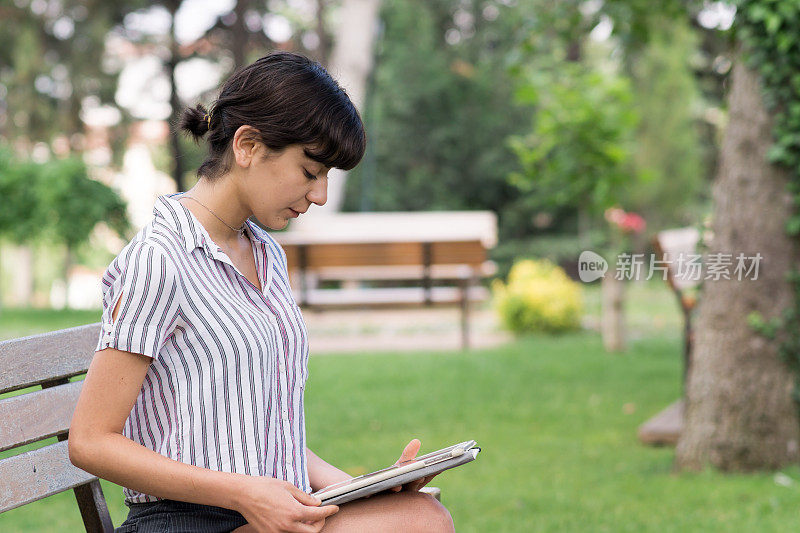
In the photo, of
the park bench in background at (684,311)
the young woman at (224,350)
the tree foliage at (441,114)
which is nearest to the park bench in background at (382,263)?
the park bench in background at (684,311)

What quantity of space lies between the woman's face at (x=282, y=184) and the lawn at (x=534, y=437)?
2437 millimetres

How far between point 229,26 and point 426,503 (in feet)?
55.7

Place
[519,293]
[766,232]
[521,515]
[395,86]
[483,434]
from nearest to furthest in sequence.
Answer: [521,515] → [766,232] → [483,434] → [519,293] → [395,86]

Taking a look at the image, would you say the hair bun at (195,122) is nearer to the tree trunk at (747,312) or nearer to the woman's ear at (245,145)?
the woman's ear at (245,145)

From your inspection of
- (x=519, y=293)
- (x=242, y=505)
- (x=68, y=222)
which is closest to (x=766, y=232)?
(x=242, y=505)

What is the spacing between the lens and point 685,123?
18453 mm

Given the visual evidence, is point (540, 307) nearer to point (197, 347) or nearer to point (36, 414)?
point (36, 414)

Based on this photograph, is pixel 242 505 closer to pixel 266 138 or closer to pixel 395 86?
pixel 266 138

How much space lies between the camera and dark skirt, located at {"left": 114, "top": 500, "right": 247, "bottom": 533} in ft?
5.34

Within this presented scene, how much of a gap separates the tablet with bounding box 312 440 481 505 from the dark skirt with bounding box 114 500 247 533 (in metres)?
0.19

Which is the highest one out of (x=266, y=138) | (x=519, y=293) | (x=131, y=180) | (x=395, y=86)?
(x=395, y=86)

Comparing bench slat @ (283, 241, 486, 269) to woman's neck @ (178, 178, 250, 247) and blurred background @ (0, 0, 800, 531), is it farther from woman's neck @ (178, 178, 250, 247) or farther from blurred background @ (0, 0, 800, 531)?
woman's neck @ (178, 178, 250, 247)

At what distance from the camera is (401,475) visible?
1521mm

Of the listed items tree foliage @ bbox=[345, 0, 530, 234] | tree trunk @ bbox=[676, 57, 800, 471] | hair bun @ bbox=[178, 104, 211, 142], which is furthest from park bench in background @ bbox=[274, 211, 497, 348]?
hair bun @ bbox=[178, 104, 211, 142]
